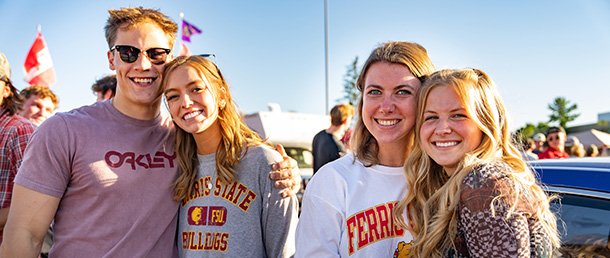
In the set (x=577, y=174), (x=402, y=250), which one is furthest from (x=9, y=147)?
(x=577, y=174)

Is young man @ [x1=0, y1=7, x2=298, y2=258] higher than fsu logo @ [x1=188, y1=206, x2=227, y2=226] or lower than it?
higher

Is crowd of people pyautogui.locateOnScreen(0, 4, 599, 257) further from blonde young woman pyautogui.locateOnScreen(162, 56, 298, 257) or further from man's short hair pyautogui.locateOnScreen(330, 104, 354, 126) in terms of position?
man's short hair pyautogui.locateOnScreen(330, 104, 354, 126)

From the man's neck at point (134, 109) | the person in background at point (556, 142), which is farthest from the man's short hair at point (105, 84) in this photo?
the person in background at point (556, 142)

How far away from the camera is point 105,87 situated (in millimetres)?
4355

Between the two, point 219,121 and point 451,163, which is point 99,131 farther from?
point 451,163

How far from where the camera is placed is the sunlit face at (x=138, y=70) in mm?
2398

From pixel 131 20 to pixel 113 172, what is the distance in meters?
0.88

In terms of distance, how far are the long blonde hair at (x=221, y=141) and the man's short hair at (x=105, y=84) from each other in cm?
211

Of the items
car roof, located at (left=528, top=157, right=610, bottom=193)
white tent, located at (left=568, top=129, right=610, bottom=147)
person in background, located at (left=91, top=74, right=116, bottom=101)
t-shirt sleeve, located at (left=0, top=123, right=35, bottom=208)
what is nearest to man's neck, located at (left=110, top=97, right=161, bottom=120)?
t-shirt sleeve, located at (left=0, top=123, right=35, bottom=208)

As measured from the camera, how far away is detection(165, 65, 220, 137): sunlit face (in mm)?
2334

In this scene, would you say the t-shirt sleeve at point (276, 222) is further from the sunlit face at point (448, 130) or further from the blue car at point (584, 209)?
the blue car at point (584, 209)

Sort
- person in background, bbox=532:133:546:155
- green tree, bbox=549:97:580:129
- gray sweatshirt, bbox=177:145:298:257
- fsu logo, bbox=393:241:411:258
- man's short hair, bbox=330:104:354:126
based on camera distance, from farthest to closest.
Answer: green tree, bbox=549:97:580:129, person in background, bbox=532:133:546:155, man's short hair, bbox=330:104:354:126, gray sweatshirt, bbox=177:145:298:257, fsu logo, bbox=393:241:411:258

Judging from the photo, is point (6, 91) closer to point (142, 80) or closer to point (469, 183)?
point (142, 80)

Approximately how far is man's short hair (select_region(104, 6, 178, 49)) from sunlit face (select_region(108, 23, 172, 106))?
1.3 inches
